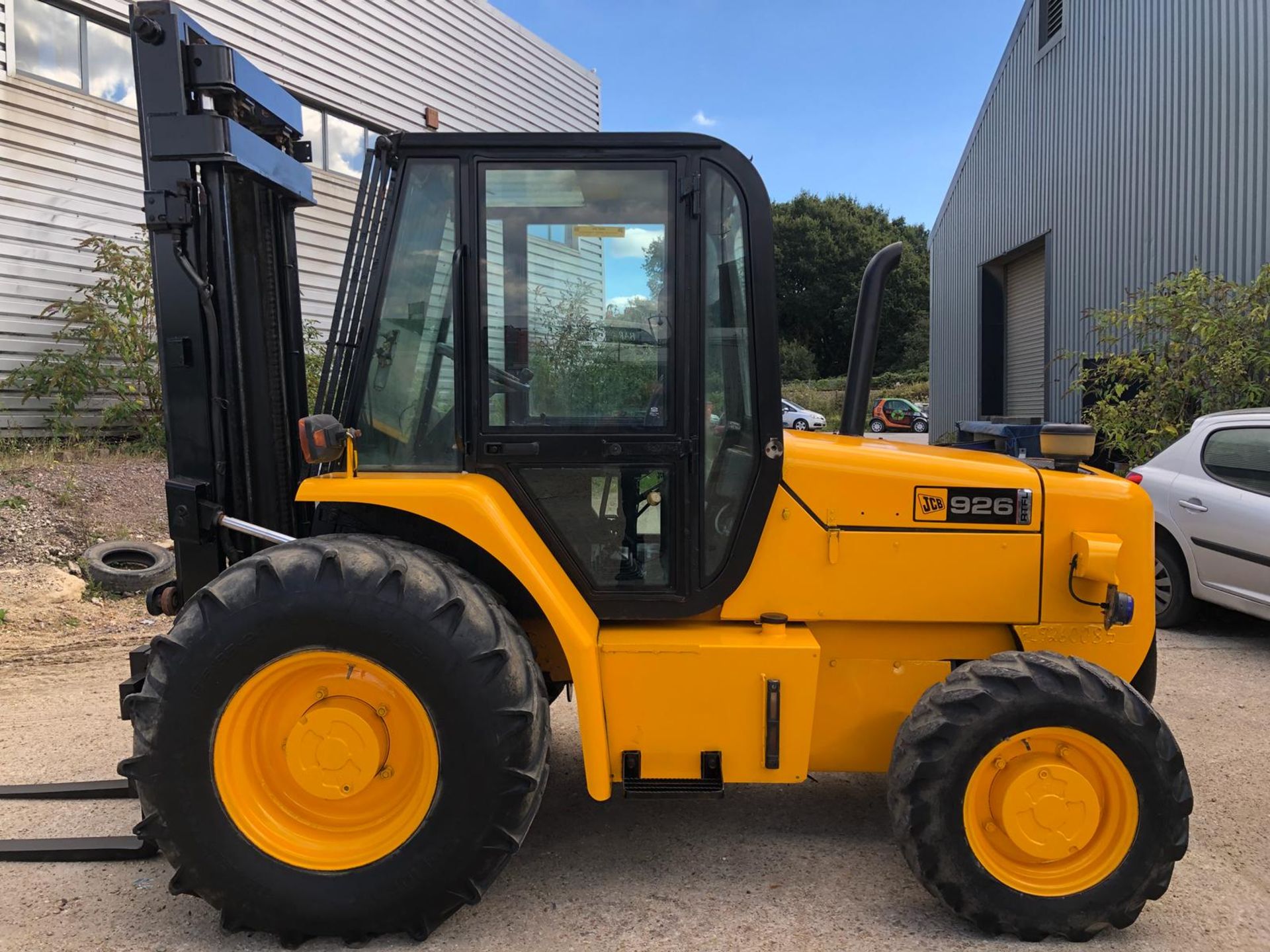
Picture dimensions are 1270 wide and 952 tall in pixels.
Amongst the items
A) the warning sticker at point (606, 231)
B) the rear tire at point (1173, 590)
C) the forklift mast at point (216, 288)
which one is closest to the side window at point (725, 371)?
the warning sticker at point (606, 231)

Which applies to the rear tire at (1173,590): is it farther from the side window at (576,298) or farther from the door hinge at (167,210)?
the door hinge at (167,210)

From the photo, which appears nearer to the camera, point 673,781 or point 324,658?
point 324,658

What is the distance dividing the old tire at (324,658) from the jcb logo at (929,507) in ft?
4.93

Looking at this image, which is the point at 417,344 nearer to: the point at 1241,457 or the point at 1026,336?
the point at 1241,457

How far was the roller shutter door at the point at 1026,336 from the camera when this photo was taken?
16.5 m

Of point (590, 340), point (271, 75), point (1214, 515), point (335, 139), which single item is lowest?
point (1214, 515)

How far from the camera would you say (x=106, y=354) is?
976 cm

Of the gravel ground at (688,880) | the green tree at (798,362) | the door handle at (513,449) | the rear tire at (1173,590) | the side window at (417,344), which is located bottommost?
the gravel ground at (688,880)

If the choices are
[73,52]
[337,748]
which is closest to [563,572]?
[337,748]

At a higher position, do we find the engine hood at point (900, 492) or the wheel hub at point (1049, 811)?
the engine hood at point (900, 492)

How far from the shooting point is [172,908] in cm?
→ 297

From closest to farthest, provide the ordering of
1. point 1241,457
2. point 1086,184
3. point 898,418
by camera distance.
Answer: point 1241,457 < point 1086,184 < point 898,418

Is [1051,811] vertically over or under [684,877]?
over

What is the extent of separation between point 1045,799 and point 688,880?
1.24 m
